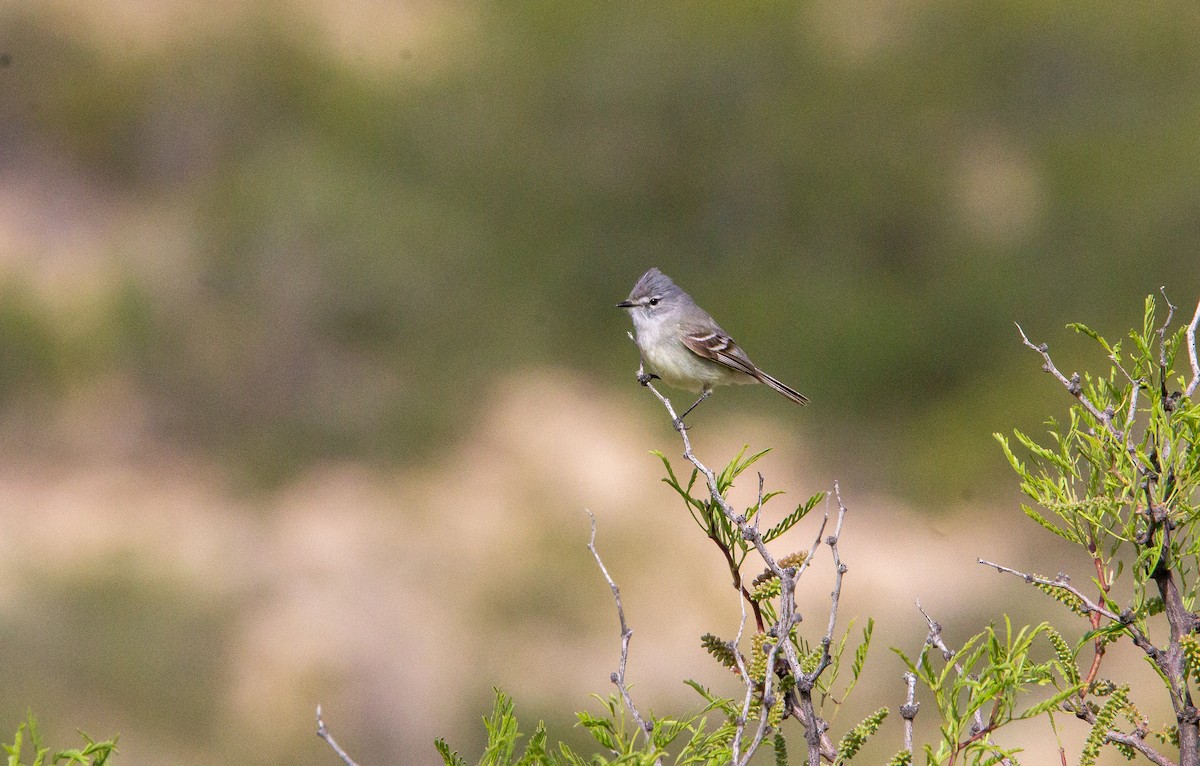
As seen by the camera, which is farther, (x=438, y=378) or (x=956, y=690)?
(x=438, y=378)

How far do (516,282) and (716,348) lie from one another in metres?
5.33

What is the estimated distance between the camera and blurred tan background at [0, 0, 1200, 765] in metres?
9.95

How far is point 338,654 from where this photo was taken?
951 centimetres

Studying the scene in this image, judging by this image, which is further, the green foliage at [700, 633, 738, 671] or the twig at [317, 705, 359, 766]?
the green foliage at [700, 633, 738, 671]

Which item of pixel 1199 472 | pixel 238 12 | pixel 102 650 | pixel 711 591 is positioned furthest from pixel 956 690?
pixel 238 12

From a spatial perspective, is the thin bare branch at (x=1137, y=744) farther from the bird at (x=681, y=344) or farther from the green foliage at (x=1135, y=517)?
the bird at (x=681, y=344)

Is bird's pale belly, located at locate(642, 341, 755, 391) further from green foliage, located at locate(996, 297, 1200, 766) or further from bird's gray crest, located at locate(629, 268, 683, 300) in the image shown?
green foliage, located at locate(996, 297, 1200, 766)

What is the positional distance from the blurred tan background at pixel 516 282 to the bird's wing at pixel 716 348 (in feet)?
12.5

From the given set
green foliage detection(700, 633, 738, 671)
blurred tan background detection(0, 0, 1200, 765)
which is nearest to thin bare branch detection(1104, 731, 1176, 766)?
green foliage detection(700, 633, 738, 671)

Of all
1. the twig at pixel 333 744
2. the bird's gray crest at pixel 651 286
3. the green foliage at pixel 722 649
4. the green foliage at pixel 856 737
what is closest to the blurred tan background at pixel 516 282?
the bird's gray crest at pixel 651 286

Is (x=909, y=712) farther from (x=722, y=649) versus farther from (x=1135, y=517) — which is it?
(x=1135, y=517)

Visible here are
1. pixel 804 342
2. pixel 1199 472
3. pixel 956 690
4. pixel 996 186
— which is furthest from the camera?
pixel 996 186

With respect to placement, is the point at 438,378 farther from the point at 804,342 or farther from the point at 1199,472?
the point at 1199,472

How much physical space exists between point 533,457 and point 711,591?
7.61ft
